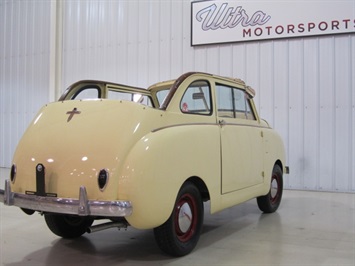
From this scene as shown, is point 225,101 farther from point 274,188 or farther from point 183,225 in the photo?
point 274,188

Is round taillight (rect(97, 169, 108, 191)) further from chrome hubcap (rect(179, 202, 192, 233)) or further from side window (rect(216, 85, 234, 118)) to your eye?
side window (rect(216, 85, 234, 118))

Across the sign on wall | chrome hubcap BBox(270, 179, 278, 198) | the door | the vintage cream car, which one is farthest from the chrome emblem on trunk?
the sign on wall

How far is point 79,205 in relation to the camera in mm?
2873

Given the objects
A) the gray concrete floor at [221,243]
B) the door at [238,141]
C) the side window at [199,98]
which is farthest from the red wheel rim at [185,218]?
the side window at [199,98]

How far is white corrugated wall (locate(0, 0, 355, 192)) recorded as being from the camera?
740cm

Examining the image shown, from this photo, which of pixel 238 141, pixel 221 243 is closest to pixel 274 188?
pixel 238 141

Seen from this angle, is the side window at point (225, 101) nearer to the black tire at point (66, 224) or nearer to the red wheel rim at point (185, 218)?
the red wheel rim at point (185, 218)

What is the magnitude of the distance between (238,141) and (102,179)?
187 cm

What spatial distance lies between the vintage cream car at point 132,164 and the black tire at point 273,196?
48.3 inches

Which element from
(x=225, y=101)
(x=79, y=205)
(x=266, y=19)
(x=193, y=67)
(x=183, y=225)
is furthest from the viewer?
(x=193, y=67)

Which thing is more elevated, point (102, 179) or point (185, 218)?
point (102, 179)

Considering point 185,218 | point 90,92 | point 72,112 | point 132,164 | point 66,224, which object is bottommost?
point 66,224

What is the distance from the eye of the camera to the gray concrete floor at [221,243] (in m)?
3.39

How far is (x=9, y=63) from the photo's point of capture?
11328 millimetres
